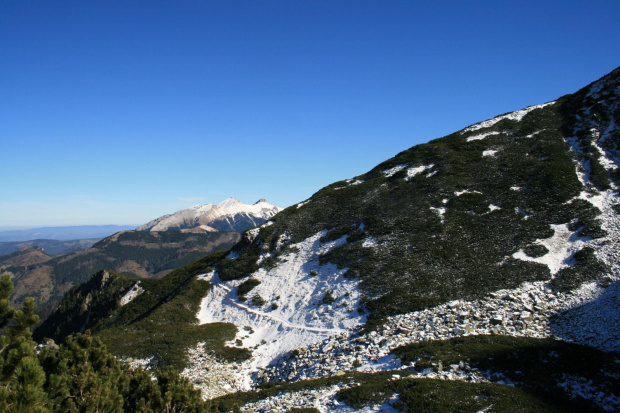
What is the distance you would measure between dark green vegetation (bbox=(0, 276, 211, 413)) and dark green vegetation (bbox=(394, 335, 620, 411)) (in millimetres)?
17237

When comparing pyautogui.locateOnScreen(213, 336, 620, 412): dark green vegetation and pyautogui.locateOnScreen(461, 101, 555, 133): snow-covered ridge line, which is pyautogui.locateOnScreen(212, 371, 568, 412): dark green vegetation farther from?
pyautogui.locateOnScreen(461, 101, 555, 133): snow-covered ridge line

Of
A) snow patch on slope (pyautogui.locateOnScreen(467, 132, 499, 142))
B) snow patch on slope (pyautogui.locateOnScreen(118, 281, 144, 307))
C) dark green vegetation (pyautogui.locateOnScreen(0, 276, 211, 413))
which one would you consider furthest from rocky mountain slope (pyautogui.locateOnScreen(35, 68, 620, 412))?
snow patch on slope (pyautogui.locateOnScreen(118, 281, 144, 307))

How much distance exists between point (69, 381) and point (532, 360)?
2650 centimetres

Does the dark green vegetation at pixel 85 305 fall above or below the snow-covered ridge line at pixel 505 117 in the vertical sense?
below

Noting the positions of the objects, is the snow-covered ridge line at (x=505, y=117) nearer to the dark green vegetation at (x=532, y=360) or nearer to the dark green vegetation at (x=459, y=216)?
the dark green vegetation at (x=459, y=216)

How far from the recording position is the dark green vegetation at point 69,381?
10172 mm

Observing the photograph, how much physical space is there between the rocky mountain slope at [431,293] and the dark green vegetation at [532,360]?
13 cm

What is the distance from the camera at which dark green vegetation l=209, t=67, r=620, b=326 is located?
130 ft

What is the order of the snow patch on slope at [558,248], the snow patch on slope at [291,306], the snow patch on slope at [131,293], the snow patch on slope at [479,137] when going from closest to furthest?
1. the snow patch on slope at [291,306]
2. the snow patch on slope at [558,248]
3. the snow patch on slope at [131,293]
4. the snow patch on slope at [479,137]

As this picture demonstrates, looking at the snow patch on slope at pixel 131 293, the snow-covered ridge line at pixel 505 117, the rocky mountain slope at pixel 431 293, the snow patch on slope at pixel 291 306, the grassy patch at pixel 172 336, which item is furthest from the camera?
the snow-covered ridge line at pixel 505 117

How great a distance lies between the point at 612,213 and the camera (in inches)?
1748

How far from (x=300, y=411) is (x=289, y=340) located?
56.5 feet

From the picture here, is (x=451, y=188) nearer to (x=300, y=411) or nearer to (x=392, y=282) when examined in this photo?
(x=392, y=282)

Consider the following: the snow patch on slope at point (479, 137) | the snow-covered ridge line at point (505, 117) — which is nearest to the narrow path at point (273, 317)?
the snow patch on slope at point (479, 137)
